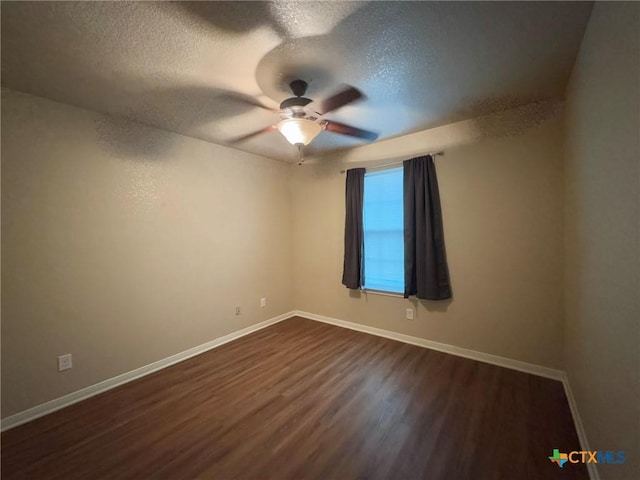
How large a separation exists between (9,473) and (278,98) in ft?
9.85

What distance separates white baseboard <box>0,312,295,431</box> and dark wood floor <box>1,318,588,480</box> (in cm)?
7

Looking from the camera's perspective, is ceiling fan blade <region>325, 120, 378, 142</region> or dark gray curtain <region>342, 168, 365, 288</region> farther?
dark gray curtain <region>342, 168, 365, 288</region>

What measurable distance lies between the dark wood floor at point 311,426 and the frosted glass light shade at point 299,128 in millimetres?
2090

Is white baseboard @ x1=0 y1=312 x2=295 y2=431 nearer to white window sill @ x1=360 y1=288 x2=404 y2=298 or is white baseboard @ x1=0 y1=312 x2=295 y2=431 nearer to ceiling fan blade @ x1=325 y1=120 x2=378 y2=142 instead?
white window sill @ x1=360 y1=288 x2=404 y2=298

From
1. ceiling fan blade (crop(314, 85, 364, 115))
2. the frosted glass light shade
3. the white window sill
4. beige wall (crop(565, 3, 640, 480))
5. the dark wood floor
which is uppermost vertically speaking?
ceiling fan blade (crop(314, 85, 364, 115))

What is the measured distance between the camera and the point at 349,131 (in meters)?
2.99

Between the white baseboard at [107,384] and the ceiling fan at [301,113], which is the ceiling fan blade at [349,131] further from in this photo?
the white baseboard at [107,384]

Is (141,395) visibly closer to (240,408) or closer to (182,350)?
(182,350)

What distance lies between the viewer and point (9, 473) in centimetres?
152

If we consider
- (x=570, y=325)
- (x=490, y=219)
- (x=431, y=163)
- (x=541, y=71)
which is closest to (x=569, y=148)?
(x=541, y=71)

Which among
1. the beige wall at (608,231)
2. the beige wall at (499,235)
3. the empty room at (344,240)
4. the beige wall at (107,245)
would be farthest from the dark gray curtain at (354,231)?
the beige wall at (608,231)

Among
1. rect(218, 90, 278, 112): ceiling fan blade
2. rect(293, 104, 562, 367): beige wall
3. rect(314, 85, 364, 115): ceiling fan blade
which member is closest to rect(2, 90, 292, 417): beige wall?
rect(218, 90, 278, 112): ceiling fan blade

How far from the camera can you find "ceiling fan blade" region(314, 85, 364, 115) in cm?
211

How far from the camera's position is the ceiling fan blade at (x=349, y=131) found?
2.78 m
